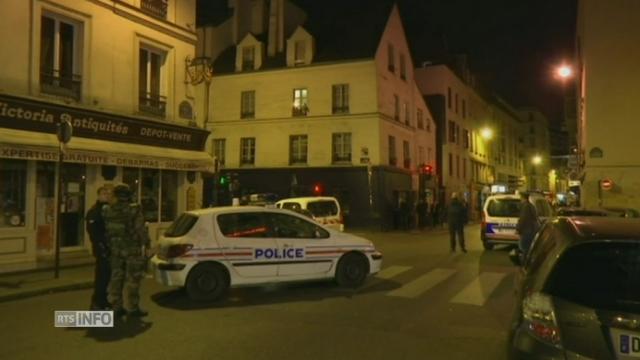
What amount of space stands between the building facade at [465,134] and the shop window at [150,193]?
2775cm

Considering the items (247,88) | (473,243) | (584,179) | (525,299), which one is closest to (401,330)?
(525,299)

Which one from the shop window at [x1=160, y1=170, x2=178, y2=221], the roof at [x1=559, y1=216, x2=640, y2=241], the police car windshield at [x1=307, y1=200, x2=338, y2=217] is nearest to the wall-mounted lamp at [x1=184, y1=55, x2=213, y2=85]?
the shop window at [x1=160, y1=170, x2=178, y2=221]

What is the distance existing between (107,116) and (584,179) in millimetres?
23498

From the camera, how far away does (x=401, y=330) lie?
759 cm

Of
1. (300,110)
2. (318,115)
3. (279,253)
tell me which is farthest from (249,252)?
(300,110)

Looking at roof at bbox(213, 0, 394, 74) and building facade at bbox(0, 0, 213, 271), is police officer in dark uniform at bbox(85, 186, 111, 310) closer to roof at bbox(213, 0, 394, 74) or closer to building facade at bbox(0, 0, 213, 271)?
building facade at bbox(0, 0, 213, 271)

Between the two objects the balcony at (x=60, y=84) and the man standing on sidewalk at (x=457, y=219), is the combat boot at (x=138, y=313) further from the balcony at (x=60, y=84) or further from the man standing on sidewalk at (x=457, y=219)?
the man standing on sidewalk at (x=457, y=219)

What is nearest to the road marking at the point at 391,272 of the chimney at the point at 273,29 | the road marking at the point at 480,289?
the road marking at the point at 480,289

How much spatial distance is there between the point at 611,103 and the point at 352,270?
75.7ft

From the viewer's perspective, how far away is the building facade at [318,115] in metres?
33.6

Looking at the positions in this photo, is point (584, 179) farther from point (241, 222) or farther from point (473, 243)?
point (241, 222)

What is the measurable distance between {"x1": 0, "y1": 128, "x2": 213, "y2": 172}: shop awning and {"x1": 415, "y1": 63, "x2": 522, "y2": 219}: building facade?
27.0 metres

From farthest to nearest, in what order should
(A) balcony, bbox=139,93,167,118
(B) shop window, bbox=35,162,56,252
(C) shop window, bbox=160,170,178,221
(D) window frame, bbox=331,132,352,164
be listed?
(D) window frame, bbox=331,132,352,164
(C) shop window, bbox=160,170,178,221
(A) balcony, bbox=139,93,167,118
(B) shop window, bbox=35,162,56,252

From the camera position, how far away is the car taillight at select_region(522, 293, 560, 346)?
394 centimetres
